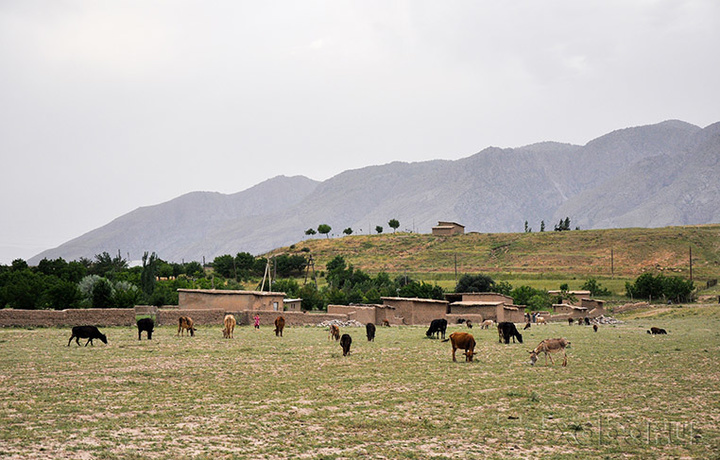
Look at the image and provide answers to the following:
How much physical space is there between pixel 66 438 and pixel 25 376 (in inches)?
292

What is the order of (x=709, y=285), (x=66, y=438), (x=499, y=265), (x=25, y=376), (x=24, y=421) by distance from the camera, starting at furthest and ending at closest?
(x=499, y=265), (x=709, y=285), (x=25, y=376), (x=24, y=421), (x=66, y=438)

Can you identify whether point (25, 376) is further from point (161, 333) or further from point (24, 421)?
point (161, 333)

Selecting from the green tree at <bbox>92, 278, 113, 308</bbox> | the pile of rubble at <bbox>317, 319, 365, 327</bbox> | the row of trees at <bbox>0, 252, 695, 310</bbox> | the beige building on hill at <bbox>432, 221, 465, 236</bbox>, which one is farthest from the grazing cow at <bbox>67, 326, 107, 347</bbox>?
the beige building on hill at <bbox>432, 221, 465, 236</bbox>

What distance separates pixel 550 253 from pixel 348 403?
382 ft

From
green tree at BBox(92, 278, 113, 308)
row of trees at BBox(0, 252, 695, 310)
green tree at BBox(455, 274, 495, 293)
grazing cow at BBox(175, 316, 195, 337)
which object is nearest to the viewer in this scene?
grazing cow at BBox(175, 316, 195, 337)

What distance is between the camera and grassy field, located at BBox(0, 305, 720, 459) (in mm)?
11750

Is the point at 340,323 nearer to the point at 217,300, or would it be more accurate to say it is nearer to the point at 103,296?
the point at 217,300

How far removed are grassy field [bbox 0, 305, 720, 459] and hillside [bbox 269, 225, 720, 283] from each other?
87317 millimetres

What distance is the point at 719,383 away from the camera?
60.3 feet

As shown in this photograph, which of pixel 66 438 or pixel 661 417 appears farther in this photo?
pixel 661 417

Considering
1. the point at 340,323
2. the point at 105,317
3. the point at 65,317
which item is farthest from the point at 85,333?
the point at 340,323

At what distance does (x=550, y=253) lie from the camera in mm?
126562

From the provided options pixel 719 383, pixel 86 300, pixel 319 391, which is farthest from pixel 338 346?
pixel 86 300

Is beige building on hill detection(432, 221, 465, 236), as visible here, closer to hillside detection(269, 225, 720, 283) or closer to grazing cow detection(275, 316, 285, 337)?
hillside detection(269, 225, 720, 283)
